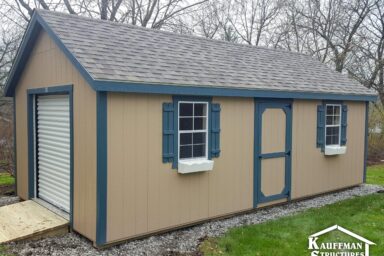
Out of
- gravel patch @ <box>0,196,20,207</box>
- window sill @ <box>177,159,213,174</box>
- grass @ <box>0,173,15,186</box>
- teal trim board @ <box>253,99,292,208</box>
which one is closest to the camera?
window sill @ <box>177,159,213,174</box>

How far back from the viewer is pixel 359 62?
1858 cm

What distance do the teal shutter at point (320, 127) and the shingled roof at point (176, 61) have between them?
0.44 metres

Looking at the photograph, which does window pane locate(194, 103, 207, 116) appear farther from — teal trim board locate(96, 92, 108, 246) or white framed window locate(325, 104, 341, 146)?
white framed window locate(325, 104, 341, 146)

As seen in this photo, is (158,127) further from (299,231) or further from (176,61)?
(299,231)

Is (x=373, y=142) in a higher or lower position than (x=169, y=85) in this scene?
lower

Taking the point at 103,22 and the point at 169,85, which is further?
the point at 103,22

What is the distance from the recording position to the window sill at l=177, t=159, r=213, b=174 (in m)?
5.93

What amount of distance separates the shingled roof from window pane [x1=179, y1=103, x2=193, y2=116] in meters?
0.37

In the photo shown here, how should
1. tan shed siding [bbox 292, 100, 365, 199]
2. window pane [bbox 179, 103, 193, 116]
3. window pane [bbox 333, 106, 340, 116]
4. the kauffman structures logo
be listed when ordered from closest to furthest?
1. the kauffman structures logo
2. window pane [bbox 179, 103, 193, 116]
3. tan shed siding [bbox 292, 100, 365, 199]
4. window pane [bbox 333, 106, 340, 116]

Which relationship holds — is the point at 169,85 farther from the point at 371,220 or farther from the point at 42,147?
the point at 371,220

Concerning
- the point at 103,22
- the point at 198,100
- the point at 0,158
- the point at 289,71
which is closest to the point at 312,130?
the point at 289,71

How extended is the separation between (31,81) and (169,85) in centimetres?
310

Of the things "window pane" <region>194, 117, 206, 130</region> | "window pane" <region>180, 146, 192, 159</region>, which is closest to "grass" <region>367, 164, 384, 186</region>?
"window pane" <region>194, 117, 206, 130</region>

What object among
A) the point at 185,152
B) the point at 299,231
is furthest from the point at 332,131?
the point at 185,152
